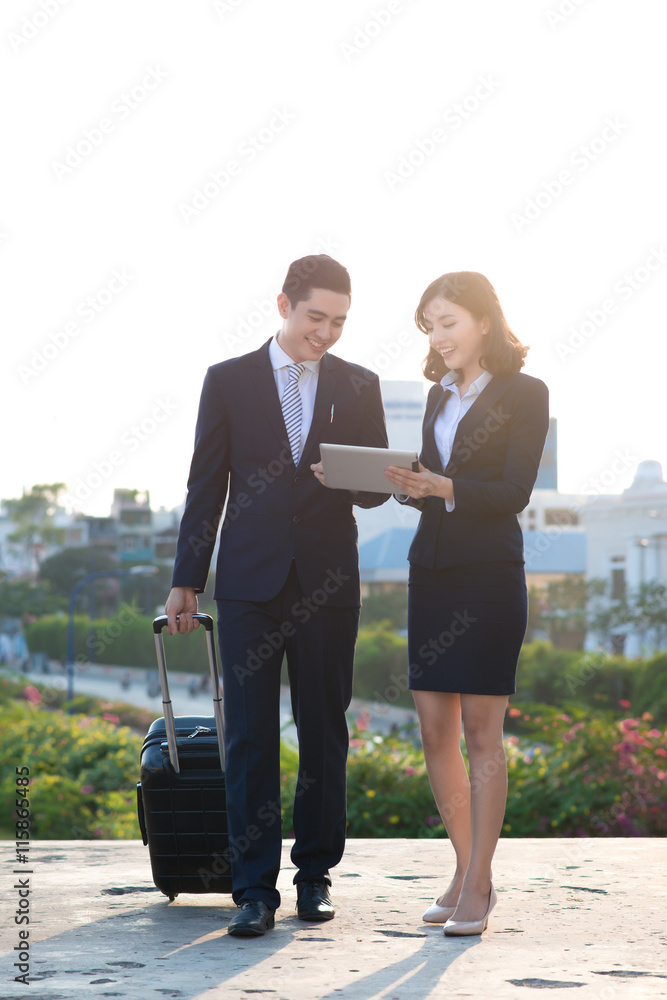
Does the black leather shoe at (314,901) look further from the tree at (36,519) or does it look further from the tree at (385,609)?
the tree at (36,519)

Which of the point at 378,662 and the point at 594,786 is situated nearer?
the point at 594,786

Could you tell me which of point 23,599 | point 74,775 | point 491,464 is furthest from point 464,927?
point 23,599

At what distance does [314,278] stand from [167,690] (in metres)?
1.21

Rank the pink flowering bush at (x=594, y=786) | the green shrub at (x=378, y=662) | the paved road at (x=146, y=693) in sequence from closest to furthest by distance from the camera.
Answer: the pink flowering bush at (x=594, y=786) < the green shrub at (x=378, y=662) < the paved road at (x=146, y=693)

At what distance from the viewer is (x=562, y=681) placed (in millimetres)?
20641

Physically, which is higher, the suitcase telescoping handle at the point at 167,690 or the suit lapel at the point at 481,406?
the suit lapel at the point at 481,406

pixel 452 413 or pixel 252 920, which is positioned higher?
pixel 452 413

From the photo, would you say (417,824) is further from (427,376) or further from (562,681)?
(562,681)

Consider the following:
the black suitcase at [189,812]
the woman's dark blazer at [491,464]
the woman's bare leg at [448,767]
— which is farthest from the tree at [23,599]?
the woman's dark blazer at [491,464]

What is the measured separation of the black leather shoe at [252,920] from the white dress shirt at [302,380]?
1262 millimetres

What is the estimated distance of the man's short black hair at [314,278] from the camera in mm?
2920

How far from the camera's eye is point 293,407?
3.03m

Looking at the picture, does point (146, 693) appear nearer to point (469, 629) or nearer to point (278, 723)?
point (278, 723)

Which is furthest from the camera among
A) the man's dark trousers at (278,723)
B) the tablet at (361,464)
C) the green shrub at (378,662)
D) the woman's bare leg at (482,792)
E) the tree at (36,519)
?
the tree at (36,519)
